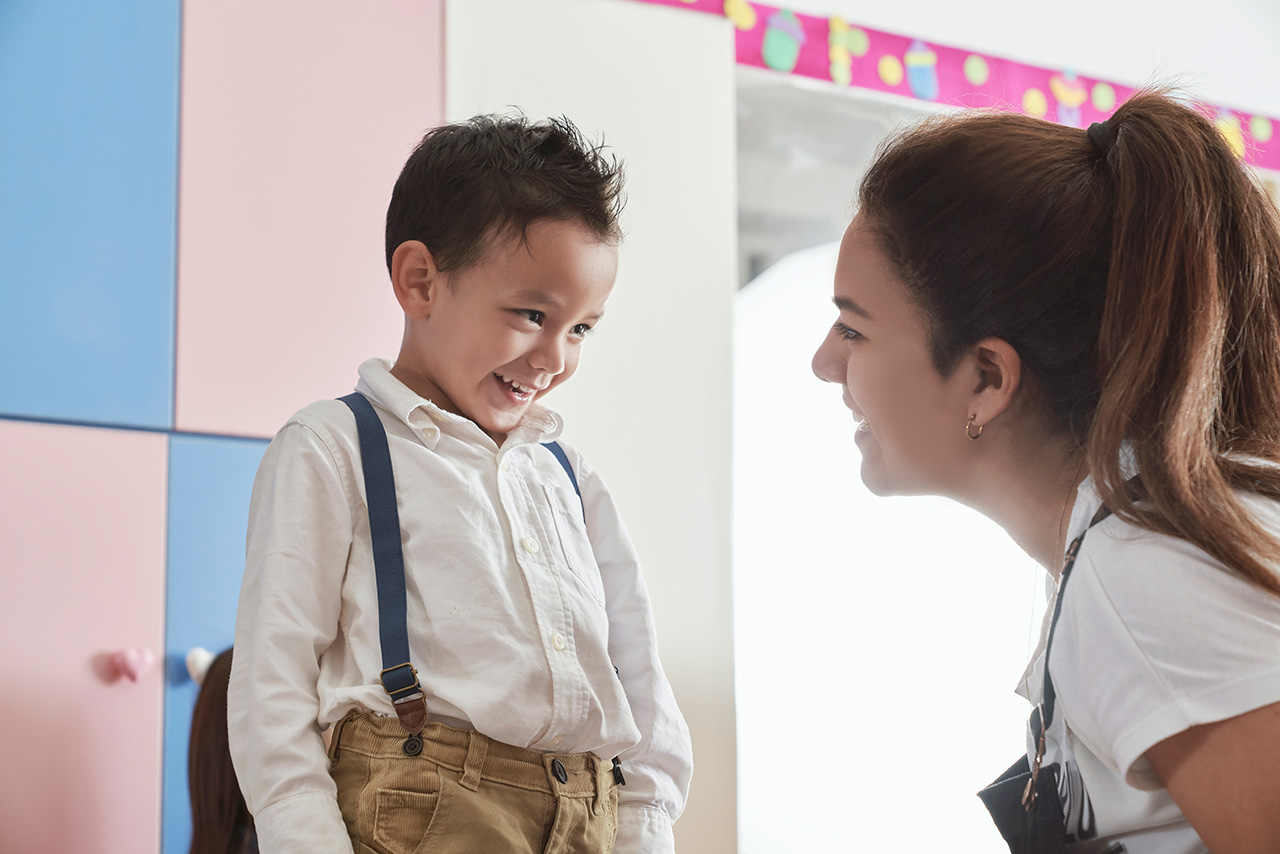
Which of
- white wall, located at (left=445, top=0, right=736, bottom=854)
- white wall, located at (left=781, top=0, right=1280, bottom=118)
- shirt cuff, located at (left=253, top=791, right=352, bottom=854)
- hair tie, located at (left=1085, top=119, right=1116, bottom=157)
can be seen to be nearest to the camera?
shirt cuff, located at (left=253, top=791, right=352, bottom=854)

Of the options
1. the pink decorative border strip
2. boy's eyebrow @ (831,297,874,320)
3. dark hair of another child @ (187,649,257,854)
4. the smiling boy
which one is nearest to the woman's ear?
boy's eyebrow @ (831,297,874,320)

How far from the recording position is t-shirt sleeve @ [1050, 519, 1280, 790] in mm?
761

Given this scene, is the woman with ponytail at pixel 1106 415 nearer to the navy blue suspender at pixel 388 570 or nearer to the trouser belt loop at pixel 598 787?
the trouser belt loop at pixel 598 787

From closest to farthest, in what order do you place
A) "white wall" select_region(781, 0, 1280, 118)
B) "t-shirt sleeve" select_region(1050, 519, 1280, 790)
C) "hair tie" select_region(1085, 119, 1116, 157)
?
"t-shirt sleeve" select_region(1050, 519, 1280, 790)
"hair tie" select_region(1085, 119, 1116, 157)
"white wall" select_region(781, 0, 1280, 118)

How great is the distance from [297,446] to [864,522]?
1.51 m

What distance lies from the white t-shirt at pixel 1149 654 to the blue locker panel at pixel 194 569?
100 centimetres

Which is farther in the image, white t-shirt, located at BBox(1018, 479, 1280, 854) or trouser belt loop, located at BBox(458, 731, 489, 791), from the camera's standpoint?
trouser belt loop, located at BBox(458, 731, 489, 791)

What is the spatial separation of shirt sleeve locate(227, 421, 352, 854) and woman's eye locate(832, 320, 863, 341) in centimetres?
51

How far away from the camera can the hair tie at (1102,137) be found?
999 millimetres

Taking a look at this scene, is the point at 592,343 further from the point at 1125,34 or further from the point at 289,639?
the point at 1125,34

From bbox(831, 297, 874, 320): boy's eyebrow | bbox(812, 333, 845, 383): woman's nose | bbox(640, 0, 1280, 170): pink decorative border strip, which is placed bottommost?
bbox(812, 333, 845, 383): woman's nose

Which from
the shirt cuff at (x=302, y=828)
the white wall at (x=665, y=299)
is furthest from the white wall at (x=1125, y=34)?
the shirt cuff at (x=302, y=828)

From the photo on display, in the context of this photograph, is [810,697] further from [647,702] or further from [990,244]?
[990,244]

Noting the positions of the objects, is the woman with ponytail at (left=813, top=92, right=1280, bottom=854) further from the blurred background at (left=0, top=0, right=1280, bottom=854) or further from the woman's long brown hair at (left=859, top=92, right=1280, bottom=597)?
the blurred background at (left=0, top=0, right=1280, bottom=854)
